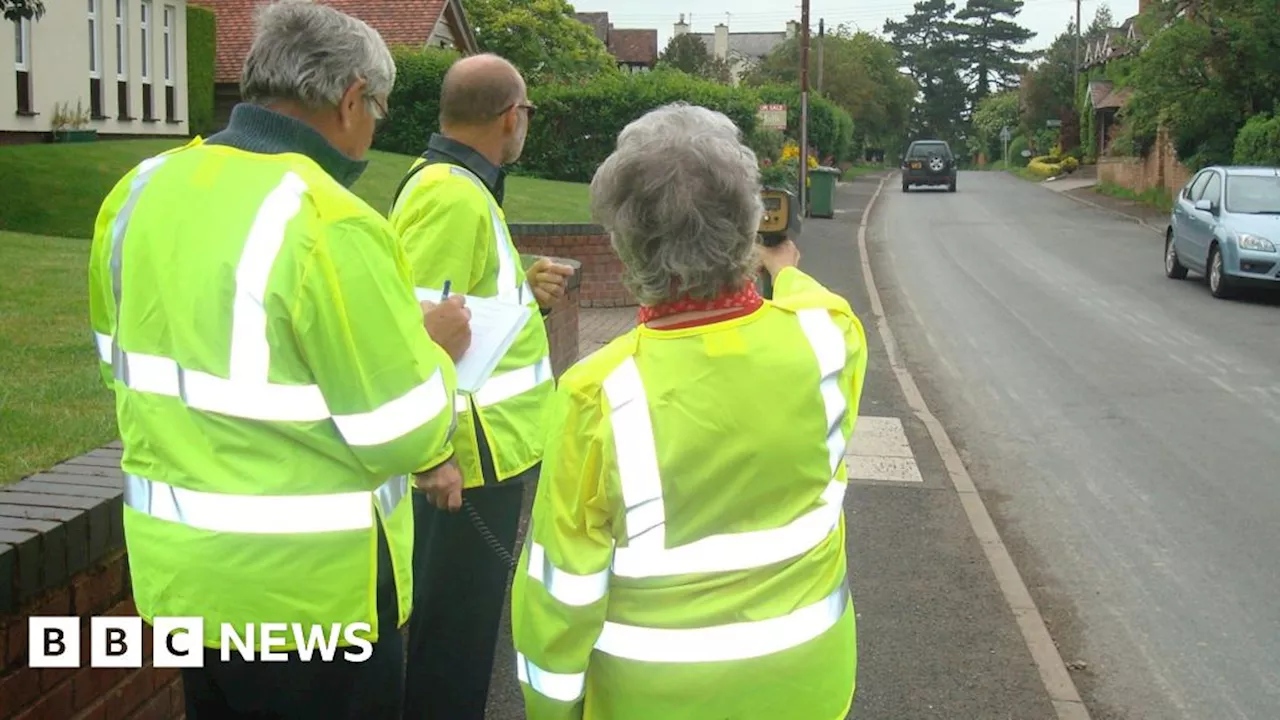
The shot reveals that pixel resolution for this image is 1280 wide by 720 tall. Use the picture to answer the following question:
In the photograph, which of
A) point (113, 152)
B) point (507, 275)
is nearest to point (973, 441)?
point (507, 275)

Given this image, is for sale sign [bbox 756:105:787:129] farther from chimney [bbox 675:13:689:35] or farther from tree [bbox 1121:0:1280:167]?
chimney [bbox 675:13:689:35]

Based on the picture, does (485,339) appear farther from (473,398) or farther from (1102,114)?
(1102,114)

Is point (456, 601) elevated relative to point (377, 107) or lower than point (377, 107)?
lower

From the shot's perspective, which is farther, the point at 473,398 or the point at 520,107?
the point at 520,107

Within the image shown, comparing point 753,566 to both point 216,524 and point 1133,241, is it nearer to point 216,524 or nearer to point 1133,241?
point 216,524

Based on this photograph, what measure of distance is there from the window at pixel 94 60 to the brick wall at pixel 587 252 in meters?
17.9

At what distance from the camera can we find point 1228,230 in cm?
1741

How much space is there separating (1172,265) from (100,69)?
71.9 ft

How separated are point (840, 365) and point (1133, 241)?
2603 cm

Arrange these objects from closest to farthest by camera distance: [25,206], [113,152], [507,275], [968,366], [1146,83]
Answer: [507,275] → [968,366] → [25,206] → [113,152] → [1146,83]

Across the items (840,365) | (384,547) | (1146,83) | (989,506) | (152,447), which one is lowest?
(989,506)

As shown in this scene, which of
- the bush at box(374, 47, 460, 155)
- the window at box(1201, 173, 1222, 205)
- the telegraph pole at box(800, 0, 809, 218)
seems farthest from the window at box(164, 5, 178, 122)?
the window at box(1201, 173, 1222, 205)

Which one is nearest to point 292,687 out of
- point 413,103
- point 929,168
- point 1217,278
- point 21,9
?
point 21,9

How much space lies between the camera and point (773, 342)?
2363mm
